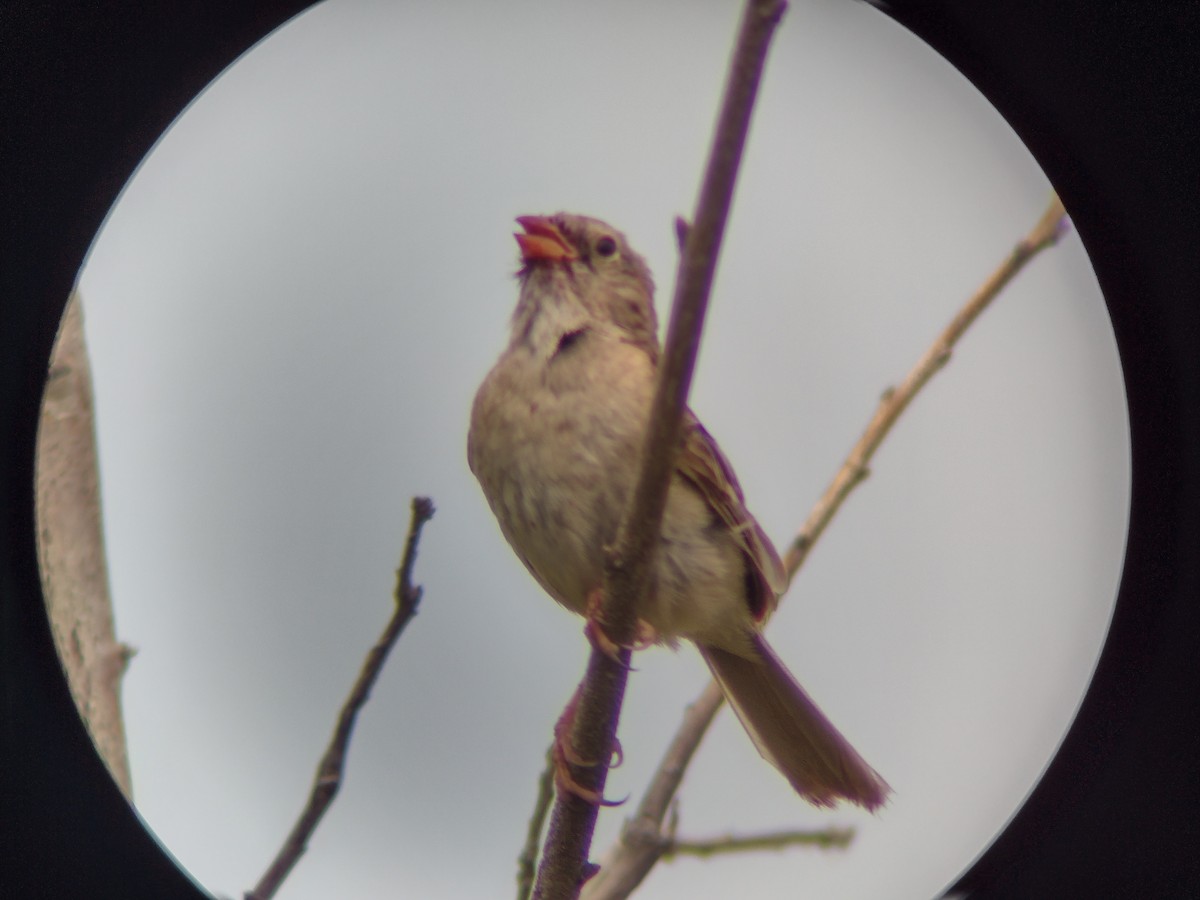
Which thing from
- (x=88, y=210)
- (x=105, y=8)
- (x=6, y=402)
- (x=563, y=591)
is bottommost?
(x=563, y=591)

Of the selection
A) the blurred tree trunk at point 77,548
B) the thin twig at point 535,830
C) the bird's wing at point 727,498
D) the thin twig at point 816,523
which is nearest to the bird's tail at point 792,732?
the thin twig at point 816,523

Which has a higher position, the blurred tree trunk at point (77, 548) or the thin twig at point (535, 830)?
the blurred tree trunk at point (77, 548)

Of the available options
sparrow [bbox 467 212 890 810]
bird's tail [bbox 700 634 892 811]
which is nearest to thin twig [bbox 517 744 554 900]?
sparrow [bbox 467 212 890 810]

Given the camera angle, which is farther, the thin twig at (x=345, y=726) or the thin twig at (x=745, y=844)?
the thin twig at (x=745, y=844)

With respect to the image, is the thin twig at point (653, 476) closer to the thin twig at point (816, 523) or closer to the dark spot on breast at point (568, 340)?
the thin twig at point (816, 523)

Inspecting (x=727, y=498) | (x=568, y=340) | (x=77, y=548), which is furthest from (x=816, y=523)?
(x=77, y=548)

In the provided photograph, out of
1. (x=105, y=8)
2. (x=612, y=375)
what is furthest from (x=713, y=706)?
(x=105, y=8)

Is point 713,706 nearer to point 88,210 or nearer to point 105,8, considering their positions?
point 88,210
